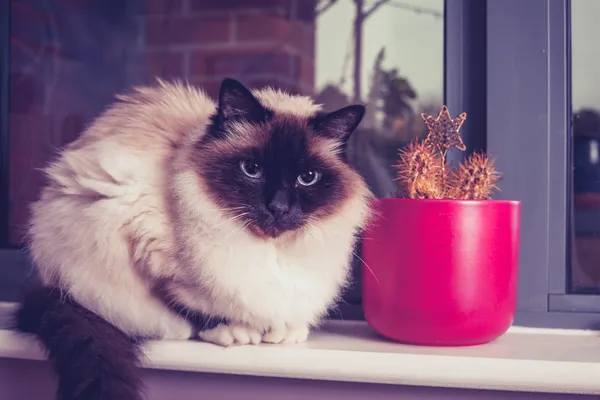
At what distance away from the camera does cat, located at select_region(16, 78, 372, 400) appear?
0.94 metres

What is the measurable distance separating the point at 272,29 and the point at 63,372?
3.64 ft

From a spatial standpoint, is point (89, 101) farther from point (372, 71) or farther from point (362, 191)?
point (362, 191)

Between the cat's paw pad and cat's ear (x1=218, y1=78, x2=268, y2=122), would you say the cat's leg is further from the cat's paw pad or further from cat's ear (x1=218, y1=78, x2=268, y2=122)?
cat's ear (x1=218, y1=78, x2=268, y2=122)

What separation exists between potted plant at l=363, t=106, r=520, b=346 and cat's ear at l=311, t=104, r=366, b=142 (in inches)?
4.6

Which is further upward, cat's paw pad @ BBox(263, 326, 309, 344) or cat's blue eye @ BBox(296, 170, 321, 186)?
cat's blue eye @ BBox(296, 170, 321, 186)

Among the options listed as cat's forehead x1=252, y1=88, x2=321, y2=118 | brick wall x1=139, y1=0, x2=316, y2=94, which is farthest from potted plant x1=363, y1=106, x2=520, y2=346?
brick wall x1=139, y1=0, x2=316, y2=94

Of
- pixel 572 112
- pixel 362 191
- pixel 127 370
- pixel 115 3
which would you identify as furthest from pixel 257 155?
pixel 115 3

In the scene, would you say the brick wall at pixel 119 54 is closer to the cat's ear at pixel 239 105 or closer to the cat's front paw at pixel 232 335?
the cat's ear at pixel 239 105

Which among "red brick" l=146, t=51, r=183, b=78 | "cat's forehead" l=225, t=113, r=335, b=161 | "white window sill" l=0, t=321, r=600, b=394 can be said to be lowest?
"white window sill" l=0, t=321, r=600, b=394

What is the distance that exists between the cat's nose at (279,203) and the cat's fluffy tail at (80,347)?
1.14ft

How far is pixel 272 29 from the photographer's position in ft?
5.15

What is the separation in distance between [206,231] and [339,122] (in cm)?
32

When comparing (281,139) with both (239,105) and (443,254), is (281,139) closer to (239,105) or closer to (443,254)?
(239,105)

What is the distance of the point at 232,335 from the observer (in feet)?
3.19
